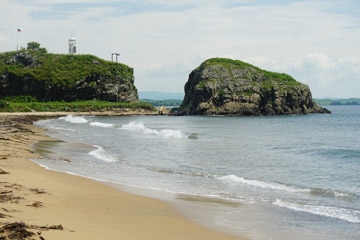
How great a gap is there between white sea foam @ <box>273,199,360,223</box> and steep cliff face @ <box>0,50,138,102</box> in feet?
364

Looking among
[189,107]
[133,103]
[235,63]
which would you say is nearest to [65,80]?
[133,103]

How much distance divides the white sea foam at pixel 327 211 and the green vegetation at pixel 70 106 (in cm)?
8739

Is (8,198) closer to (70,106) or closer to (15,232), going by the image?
(15,232)

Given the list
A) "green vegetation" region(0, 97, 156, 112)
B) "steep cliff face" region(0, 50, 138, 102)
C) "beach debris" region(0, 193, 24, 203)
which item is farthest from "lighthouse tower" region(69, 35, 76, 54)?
"beach debris" region(0, 193, 24, 203)

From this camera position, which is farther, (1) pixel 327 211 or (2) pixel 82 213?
(1) pixel 327 211

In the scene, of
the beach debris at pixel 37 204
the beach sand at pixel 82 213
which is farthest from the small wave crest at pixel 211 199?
the beach debris at pixel 37 204

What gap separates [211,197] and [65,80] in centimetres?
11063

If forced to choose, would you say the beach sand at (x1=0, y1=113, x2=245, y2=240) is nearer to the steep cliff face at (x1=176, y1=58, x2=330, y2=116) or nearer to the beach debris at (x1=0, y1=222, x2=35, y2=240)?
the beach debris at (x1=0, y1=222, x2=35, y2=240)

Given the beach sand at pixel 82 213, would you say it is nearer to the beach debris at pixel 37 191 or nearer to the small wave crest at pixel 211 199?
the beach debris at pixel 37 191

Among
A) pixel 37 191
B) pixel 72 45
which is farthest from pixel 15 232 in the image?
pixel 72 45

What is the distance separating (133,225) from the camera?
8.81m

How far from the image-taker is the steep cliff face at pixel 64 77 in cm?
11388

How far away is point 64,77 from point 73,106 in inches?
526

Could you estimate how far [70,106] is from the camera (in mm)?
108312
